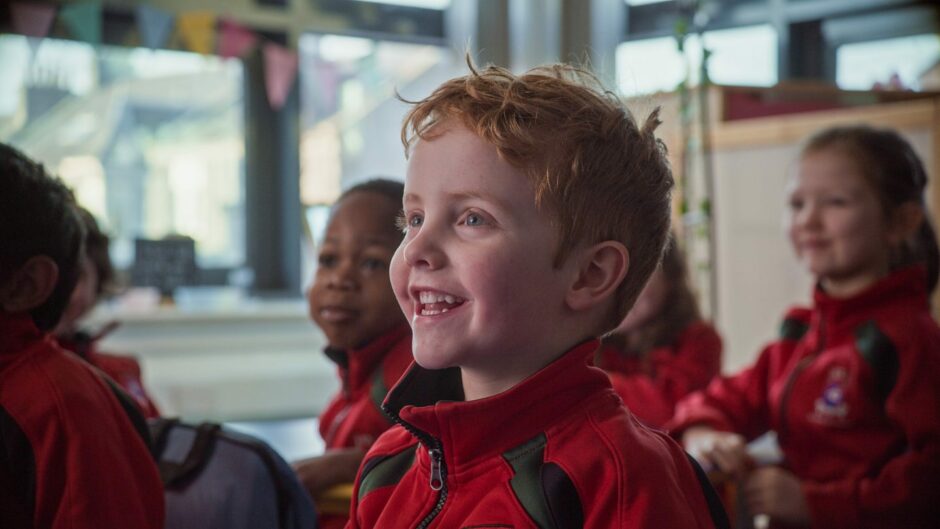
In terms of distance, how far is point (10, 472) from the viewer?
0.88 meters

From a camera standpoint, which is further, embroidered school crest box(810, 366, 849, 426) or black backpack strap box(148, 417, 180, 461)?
embroidered school crest box(810, 366, 849, 426)

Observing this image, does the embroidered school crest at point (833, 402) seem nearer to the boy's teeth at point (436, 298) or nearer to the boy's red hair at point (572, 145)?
the boy's red hair at point (572, 145)

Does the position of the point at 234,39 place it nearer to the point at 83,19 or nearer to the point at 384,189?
the point at 83,19

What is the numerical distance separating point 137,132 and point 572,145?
2571 millimetres

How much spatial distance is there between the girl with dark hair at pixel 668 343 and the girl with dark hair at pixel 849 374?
315mm

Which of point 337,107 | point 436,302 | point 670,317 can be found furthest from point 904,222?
point 337,107

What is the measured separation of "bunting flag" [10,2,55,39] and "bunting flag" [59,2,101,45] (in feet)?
0.16

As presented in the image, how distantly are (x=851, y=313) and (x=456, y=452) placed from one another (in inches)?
41.4

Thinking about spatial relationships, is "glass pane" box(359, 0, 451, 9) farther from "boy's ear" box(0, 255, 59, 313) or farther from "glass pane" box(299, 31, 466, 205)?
"boy's ear" box(0, 255, 59, 313)

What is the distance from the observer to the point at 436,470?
751mm

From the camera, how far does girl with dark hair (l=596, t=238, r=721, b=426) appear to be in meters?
2.07

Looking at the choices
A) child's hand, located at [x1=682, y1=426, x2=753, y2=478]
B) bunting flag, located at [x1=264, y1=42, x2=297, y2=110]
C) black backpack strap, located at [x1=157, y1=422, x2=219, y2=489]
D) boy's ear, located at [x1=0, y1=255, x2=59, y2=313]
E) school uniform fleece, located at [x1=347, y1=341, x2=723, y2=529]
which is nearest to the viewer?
school uniform fleece, located at [x1=347, y1=341, x2=723, y2=529]

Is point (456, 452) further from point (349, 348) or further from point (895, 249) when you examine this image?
point (895, 249)

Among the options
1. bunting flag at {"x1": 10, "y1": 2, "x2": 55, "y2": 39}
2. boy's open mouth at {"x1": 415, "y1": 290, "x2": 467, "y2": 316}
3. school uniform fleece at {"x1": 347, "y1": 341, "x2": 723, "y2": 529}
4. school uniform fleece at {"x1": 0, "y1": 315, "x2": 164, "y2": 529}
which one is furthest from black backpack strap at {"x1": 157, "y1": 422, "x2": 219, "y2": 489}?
bunting flag at {"x1": 10, "y1": 2, "x2": 55, "y2": 39}
